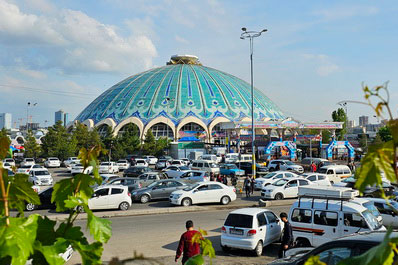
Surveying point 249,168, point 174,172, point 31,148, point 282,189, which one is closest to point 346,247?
point 282,189

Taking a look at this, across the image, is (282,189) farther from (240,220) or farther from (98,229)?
(98,229)

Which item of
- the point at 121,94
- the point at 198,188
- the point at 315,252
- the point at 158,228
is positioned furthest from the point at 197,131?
the point at 315,252

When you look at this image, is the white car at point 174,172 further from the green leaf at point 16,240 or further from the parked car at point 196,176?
the green leaf at point 16,240

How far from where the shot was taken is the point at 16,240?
1829 millimetres

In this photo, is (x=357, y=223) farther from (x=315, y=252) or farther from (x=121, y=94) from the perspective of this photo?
(x=121, y=94)

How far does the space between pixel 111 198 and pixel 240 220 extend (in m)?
9.87

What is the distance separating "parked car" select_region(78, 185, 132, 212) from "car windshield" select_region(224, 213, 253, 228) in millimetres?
9361

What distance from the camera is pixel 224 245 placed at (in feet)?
39.4

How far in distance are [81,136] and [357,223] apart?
54979mm

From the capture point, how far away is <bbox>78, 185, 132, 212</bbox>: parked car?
19.5m

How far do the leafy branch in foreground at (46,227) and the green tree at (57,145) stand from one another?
5406 centimetres

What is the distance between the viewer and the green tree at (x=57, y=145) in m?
53.6

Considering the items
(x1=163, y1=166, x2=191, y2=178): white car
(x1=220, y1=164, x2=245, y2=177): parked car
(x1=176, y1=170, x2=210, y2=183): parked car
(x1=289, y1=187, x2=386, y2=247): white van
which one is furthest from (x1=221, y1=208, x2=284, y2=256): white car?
(x1=220, y1=164, x2=245, y2=177): parked car

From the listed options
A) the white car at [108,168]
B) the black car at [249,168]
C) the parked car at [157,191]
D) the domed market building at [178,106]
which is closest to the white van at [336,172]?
the black car at [249,168]
